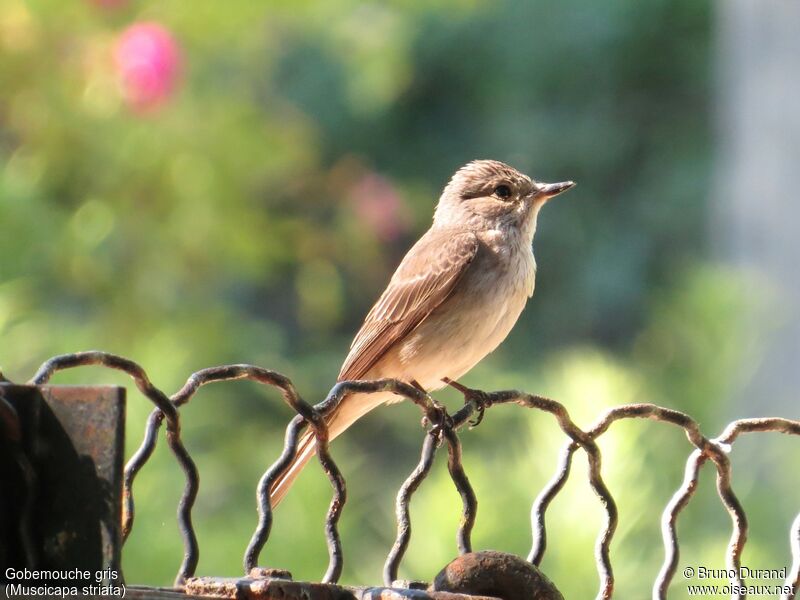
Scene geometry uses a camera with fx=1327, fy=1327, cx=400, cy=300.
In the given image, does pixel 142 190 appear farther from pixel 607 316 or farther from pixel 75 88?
pixel 607 316

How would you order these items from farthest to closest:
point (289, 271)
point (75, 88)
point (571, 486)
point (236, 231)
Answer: point (289, 271) < point (236, 231) < point (75, 88) < point (571, 486)

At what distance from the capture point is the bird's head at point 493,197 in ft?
13.4

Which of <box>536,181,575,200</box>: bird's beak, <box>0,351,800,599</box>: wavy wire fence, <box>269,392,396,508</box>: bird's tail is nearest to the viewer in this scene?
<box>0,351,800,599</box>: wavy wire fence

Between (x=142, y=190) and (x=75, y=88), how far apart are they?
1.46 feet

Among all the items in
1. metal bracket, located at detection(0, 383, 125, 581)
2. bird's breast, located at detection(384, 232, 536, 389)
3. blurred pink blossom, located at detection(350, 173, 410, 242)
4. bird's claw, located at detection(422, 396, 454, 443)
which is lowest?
metal bracket, located at detection(0, 383, 125, 581)

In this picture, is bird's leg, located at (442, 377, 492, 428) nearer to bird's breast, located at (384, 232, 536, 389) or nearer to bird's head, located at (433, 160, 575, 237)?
bird's breast, located at (384, 232, 536, 389)

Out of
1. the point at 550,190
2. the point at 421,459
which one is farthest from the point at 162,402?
the point at 550,190

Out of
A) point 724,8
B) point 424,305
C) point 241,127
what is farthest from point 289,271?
point 724,8

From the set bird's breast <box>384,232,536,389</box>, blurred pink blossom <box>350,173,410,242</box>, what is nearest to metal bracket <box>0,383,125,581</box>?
bird's breast <box>384,232,536,389</box>

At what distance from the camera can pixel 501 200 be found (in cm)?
418

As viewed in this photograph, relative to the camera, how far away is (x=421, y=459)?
7.41 feet

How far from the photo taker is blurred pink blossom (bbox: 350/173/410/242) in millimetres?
5496

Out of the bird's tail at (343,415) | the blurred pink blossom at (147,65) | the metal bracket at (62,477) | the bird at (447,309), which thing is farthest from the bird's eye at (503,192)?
the metal bracket at (62,477)

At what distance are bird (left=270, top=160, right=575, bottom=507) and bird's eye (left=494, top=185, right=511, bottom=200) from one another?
0.12 m
